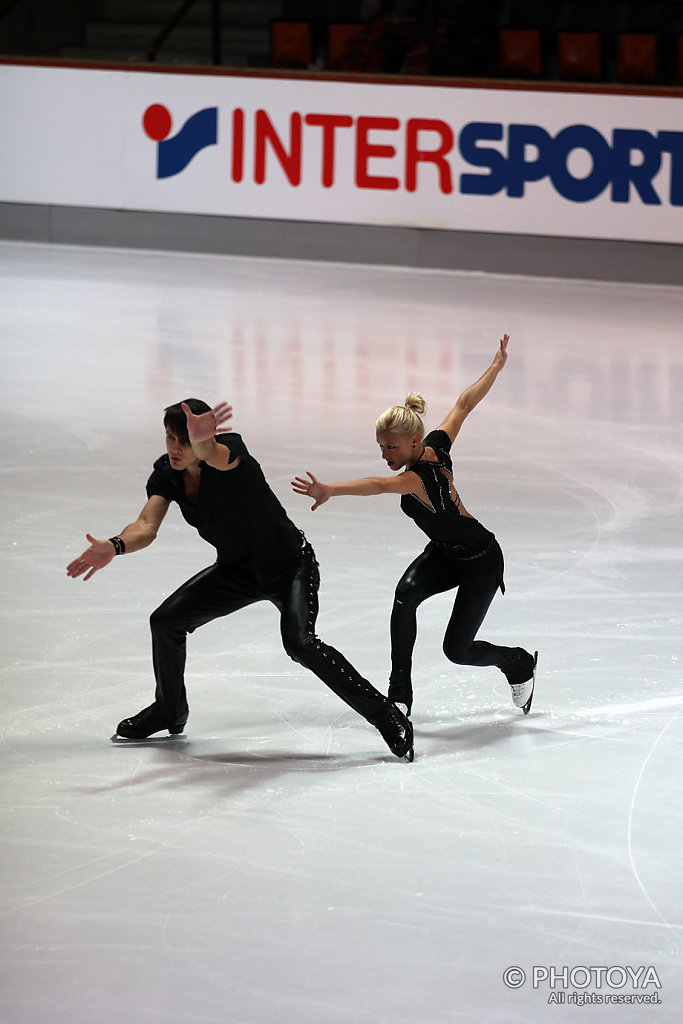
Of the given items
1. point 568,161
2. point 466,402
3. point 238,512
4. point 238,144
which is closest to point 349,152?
point 238,144

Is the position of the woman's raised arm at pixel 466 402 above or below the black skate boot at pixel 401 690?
above

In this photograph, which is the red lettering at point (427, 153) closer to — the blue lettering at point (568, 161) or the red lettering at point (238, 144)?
the blue lettering at point (568, 161)

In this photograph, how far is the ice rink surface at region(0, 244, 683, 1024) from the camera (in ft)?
11.1

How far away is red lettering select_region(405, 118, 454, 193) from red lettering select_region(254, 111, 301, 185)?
111cm

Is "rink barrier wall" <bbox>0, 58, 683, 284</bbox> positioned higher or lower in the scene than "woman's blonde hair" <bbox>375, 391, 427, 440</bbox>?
higher

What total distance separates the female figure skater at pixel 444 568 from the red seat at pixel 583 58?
33.8ft

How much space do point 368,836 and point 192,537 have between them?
295 cm

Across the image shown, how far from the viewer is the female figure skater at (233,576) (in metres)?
4.41

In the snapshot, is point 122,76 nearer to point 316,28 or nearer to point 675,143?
point 316,28

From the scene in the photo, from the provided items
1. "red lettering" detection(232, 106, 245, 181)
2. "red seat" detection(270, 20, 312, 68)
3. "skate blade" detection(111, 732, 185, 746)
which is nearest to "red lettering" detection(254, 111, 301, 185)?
"red lettering" detection(232, 106, 245, 181)

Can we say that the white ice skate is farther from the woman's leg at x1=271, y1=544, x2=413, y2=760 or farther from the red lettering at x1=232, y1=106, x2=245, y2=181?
the red lettering at x1=232, y1=106, x2=245, y2=181

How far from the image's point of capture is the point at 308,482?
13.7 ft

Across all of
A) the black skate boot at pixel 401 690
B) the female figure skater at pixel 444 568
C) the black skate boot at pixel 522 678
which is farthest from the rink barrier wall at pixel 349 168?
the black skate boot at pixel 401 690

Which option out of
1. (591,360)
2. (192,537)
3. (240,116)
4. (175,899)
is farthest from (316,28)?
(175,899)
